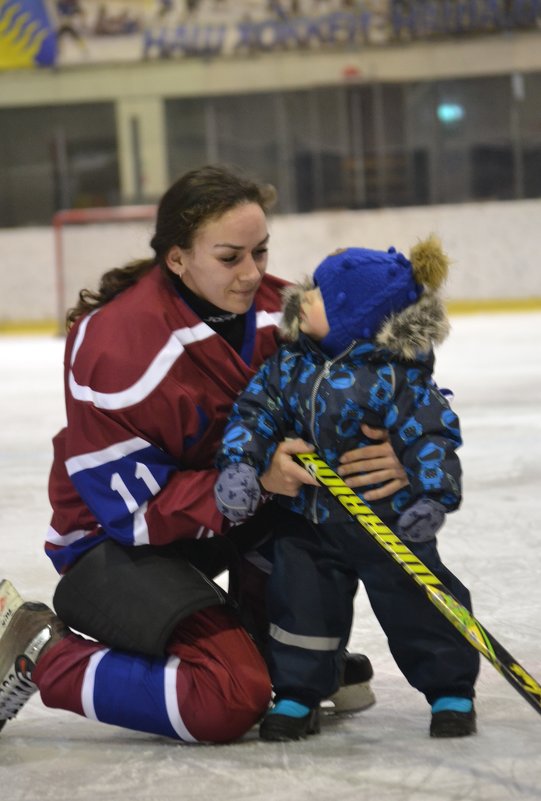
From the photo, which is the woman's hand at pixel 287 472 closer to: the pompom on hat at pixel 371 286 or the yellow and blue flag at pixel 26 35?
the pompom on hat at pixel 371 286

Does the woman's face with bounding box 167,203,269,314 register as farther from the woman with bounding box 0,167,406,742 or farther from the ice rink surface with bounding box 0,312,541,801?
the ice rink surface with bounding box 0,312,541,801

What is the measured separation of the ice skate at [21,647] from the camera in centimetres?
161

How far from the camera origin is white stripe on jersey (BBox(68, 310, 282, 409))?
156cm

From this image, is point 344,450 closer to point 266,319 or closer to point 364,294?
point 364,294

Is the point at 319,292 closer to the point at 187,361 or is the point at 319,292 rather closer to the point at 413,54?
the point at 187,361

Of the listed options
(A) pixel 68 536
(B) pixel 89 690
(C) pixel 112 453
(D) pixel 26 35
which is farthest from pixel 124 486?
(D) pixel 26 35

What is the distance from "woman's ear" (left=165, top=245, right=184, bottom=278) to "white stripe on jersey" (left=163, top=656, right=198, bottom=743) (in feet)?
1.60

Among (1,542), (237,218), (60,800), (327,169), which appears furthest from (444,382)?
(327,169)

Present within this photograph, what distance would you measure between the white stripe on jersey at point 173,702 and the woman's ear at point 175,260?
0.49m

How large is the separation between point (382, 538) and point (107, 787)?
0.40m

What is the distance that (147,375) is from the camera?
1.56 meters

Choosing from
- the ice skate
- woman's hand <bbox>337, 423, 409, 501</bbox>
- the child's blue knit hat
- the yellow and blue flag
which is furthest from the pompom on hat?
the yellow and blue flag

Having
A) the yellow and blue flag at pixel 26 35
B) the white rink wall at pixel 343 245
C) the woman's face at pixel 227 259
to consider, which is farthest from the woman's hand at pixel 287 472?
the yellow and blue flag at pixel 26 35

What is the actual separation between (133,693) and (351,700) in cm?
29
